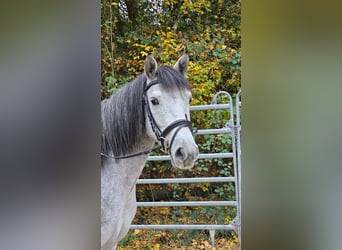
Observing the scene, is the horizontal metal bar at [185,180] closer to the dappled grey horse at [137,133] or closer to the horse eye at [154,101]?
the dappled grey horse at [137,133]

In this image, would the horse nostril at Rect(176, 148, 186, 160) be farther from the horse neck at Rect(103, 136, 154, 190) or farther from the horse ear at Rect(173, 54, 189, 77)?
the horse ear at Rect(173, 54, 189, 77)

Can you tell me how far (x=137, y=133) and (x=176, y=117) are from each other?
8.5 inches

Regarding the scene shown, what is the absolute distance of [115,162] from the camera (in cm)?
159

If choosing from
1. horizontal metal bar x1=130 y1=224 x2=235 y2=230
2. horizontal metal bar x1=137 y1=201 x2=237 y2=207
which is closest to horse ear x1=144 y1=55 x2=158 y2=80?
horizontal metal bar x1=137 y1=201 x2=237 y2=207

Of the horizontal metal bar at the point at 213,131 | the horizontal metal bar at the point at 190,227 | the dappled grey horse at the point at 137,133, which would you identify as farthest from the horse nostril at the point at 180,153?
the horizontal metal bar at the point at 190,227

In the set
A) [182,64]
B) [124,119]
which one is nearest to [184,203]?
[124,119]

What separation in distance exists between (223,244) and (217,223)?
3.8 inches

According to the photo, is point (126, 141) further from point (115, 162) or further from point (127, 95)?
point (127, 95)

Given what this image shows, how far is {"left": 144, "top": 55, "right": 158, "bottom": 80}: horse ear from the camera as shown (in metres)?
1.53
